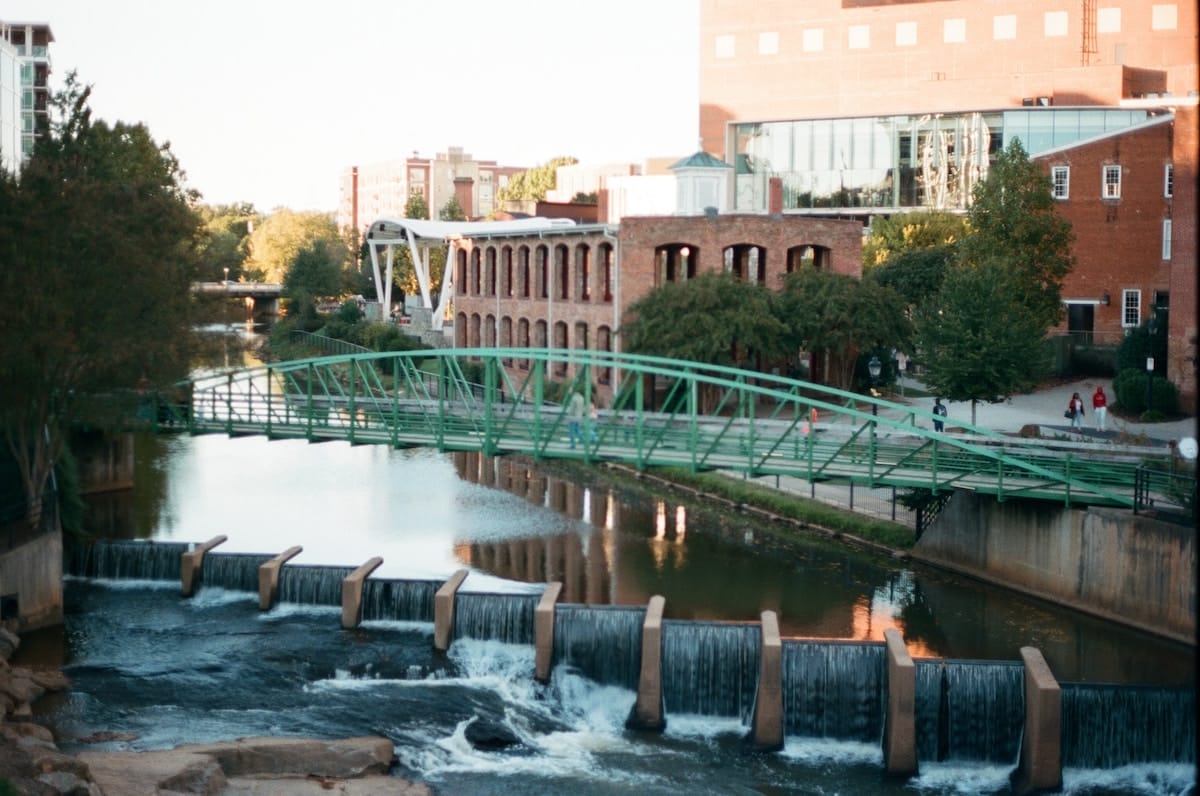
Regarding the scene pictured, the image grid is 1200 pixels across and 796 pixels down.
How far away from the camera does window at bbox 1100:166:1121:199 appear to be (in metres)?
54.2

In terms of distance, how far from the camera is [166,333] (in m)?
31.6

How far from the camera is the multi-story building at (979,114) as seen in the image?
177 ft

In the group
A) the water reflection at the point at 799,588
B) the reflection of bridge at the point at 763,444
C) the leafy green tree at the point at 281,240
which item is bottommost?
the water reflection at the point at 799,588

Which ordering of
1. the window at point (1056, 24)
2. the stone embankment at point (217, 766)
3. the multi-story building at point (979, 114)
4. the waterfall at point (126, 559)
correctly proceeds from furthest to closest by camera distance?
the window at point (1056, 24) → the multi-story building at point (979, 114) → the waterfall at point (126, 559) → the stone embankment at point (217, 766)

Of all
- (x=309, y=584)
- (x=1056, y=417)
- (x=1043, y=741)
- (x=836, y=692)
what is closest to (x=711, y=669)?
(x=836, y=692)

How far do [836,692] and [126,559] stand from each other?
627 inches

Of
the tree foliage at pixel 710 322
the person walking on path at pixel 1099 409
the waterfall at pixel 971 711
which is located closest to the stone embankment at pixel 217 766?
the waterfall at pixel 971 711

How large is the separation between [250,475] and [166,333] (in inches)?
619

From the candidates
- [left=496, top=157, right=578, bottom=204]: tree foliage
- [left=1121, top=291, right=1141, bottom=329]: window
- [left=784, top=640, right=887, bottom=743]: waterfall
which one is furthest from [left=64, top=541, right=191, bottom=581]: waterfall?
[left=496, top=157, right=578, bottom=204]: tree foliage

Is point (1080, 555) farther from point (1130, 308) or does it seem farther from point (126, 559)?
point (1130, 308)

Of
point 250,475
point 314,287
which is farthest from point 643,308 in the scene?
point 314,287

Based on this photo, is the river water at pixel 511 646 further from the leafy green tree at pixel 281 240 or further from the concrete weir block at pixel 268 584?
the leafy green tree at pixel 281 240

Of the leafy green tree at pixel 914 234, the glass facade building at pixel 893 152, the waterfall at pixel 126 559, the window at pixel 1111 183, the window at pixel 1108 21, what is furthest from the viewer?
the window at pixel 1108 21

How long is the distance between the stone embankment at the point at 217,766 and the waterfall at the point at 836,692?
645 centimetres
